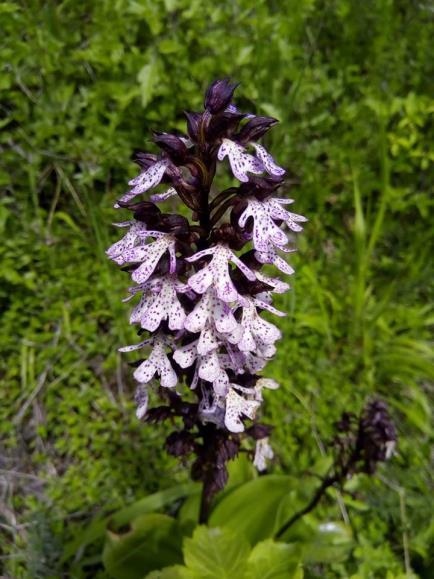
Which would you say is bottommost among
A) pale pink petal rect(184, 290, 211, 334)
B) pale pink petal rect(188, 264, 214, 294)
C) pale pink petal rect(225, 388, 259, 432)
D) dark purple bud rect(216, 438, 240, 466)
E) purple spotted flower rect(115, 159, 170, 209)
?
dark purple bud rect(216, 438, 240, 466)

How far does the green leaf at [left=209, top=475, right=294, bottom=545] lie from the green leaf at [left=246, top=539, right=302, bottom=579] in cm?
49

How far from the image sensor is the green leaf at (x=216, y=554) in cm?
115

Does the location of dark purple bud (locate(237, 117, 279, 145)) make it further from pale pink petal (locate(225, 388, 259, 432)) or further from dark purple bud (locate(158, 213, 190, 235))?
pale pink petal (locate(225, 388, 259, 432))

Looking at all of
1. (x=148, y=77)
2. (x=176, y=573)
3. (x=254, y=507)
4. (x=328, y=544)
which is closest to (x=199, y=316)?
(x=176, y=573)

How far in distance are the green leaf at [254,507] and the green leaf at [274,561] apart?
0.49m

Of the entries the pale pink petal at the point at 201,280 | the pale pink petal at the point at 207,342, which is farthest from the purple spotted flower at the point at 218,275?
the pale pink petal at the point at 207,342

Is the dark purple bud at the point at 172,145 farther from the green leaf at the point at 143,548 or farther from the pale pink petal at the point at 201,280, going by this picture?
the green leaf at the point at 143,548

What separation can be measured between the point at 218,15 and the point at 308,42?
1.16 meters

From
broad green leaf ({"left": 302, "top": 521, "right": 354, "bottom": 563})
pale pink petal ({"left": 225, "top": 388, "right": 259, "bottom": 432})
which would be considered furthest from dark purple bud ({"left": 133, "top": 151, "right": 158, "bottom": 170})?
broad green leaf ({"left": 302, "top": 521, "right": 354, "bottom": 563})

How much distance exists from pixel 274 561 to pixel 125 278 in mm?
1738

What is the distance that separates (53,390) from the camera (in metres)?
2.42

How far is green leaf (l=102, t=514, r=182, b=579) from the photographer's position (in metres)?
1.72

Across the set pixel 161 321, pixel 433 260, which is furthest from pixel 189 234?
pixel 433 260

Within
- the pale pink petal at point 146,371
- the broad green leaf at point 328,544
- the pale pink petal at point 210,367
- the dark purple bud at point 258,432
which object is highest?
the pale pink petal at point 210,367
